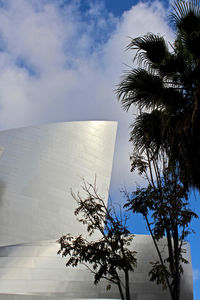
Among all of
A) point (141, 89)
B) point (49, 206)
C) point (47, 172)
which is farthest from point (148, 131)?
point (47, 172)

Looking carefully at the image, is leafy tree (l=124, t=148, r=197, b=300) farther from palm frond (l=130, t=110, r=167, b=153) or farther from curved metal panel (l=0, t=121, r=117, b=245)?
curved metal panel (l=0, t=121, r=117, b=245)

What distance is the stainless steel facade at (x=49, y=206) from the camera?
28.6 feet

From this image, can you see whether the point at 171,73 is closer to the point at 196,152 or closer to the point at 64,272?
the point at 196,152

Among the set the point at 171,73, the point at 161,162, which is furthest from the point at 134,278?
the point at 171,73

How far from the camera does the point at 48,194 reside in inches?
490

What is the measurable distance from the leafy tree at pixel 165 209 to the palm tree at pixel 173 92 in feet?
1.10

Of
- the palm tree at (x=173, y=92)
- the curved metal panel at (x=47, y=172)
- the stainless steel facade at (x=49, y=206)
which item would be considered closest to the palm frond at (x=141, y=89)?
the palm tree at (x=173, y=92)

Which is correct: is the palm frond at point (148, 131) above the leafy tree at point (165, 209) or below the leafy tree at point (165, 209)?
above

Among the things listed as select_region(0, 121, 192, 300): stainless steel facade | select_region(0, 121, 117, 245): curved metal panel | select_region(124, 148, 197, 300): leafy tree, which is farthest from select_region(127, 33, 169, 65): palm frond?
select_region(0, 121, 117, 245): curved metal panel

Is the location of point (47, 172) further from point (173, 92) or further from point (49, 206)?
point (173, 92)

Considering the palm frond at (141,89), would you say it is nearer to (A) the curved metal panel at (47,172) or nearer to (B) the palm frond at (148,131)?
(B) the palm frond at (148,131)

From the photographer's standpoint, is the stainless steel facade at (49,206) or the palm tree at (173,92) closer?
the palm tree at (173,92)

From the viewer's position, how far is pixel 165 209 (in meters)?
6.06

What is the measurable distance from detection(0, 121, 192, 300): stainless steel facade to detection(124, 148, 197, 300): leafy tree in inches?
110
